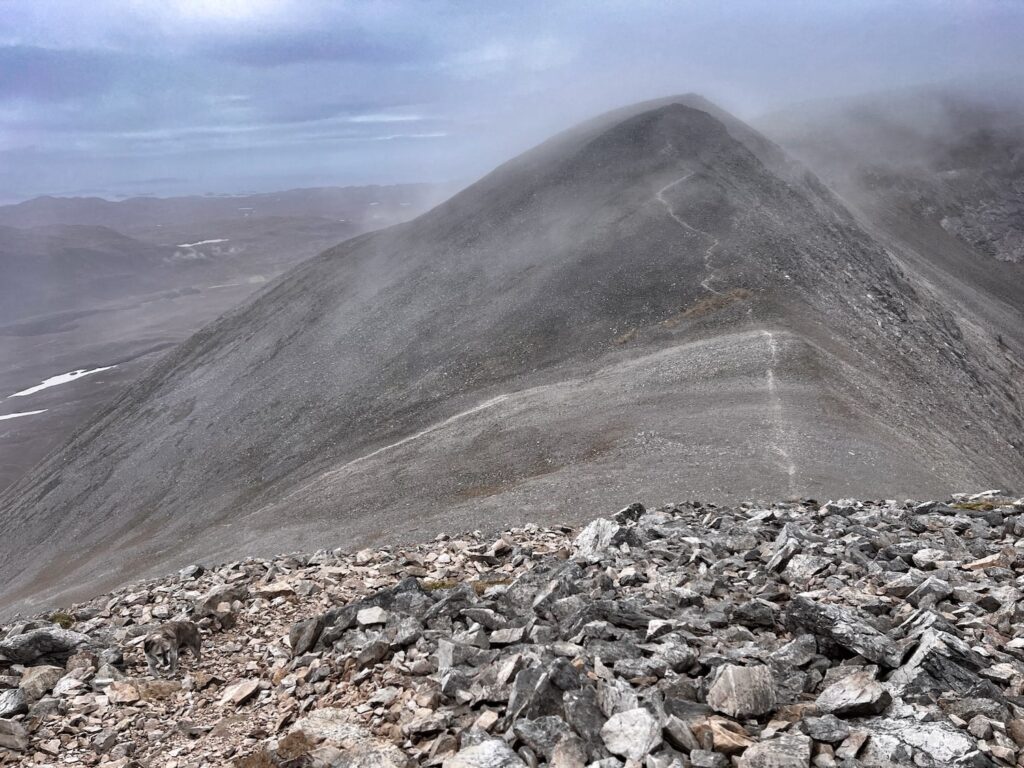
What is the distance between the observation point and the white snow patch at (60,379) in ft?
511

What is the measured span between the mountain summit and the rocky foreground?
12323 mm

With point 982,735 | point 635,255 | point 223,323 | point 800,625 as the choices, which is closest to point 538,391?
point 635,255

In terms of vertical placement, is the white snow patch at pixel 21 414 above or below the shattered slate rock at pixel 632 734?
below

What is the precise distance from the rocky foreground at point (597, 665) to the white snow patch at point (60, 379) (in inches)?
6511

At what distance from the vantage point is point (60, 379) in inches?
6427

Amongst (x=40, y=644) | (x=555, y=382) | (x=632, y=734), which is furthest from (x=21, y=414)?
(x=632, y=734)

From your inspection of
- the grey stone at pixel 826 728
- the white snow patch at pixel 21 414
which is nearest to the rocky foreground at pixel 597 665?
the grey stone at pixel 826 728

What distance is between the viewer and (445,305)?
57.1 metres

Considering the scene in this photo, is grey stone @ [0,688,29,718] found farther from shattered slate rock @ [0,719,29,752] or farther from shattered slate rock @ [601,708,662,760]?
shattered slate rock @ [601,708,662,760]

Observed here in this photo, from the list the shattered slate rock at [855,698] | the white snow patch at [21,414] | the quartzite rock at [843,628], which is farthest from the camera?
the white snow patch at [21,414]

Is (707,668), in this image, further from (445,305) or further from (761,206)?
(761,206)

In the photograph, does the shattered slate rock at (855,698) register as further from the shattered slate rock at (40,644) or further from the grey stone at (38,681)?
the shattered slate rock at (40,644)

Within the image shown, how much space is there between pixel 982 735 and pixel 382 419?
3974 cm

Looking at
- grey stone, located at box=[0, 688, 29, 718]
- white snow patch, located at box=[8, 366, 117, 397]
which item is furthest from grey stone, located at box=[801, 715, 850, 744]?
white snow patch, located at box=[8, 366, 117, 397]
